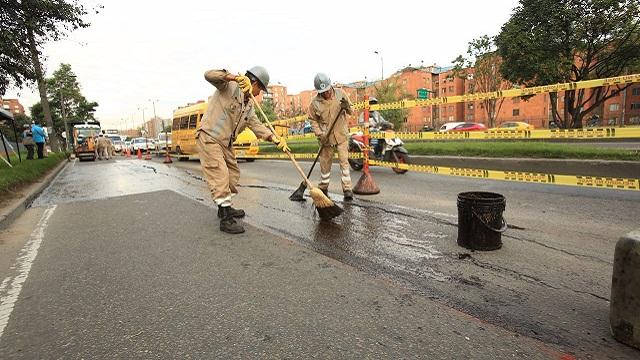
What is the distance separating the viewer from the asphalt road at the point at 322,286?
1.97m

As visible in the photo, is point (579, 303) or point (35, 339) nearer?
point (35, 339)

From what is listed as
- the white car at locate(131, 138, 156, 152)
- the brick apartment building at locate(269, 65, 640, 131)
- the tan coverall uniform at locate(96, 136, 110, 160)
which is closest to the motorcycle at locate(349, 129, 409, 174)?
the tan coverall uniform at locate(96, 136, 110, 160)

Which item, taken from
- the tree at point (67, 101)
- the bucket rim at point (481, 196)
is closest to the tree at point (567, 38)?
the bucket rim at point (481, 196)

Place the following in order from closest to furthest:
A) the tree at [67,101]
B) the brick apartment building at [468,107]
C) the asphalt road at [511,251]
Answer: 1. the asphalt road at [511,251]
2. the brick apartment building at [468,107]
3. the tree at [67,101]

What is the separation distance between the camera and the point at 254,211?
5.34 meters

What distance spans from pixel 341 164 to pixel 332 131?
1.76 ft

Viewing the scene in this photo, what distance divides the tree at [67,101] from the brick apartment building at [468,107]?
106 ft

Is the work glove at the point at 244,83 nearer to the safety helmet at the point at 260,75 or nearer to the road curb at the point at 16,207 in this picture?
the safety helmet at the point at 260,75

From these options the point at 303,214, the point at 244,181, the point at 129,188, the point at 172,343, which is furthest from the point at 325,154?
the point at 129,188

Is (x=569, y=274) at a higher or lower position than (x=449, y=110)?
lower

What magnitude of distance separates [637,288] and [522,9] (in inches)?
916

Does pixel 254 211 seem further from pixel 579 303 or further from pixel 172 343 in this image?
pixel 579 303

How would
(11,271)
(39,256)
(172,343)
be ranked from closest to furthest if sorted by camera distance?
1. (172,343)
2. (11,271)
3. (39,256)

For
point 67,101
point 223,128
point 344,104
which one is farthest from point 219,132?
point 67,101
